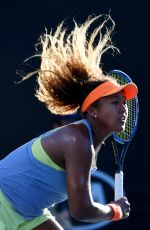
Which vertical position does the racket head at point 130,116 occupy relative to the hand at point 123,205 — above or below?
above

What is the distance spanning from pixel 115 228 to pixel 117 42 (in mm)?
1408

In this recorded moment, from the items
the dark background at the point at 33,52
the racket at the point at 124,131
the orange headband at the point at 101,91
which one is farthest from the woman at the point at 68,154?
the dark background at the point at 33,52

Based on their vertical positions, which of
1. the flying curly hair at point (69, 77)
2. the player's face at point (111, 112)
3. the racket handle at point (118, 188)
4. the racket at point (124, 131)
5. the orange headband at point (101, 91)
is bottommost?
the racket handle at point (118, 188)

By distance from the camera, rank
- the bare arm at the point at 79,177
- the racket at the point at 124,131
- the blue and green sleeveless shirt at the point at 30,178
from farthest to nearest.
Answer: the racket at the point at 124,131, the blue and green sleeveless shirt at the point at 30,178, the bare arm at the point at 79,177

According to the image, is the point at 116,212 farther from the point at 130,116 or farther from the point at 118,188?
the point at 130,116

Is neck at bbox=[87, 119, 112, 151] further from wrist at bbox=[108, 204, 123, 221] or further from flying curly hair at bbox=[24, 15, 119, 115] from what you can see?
wrist at bbox=[108, 204, 123, 221]

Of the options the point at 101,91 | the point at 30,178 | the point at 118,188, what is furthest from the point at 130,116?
the point at 30,178

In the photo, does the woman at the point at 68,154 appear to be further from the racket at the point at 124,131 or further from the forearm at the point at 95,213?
the racket at the point at 124,131

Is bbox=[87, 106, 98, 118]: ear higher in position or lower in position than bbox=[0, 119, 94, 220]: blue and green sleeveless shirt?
higher

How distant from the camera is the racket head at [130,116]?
354 centimetres

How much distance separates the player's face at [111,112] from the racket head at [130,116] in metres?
0.45

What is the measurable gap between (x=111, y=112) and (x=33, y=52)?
6.96ft

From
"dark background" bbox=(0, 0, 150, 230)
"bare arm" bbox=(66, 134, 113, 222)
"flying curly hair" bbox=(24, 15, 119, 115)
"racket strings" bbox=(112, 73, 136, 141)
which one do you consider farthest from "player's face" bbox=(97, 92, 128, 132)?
"dark background" bbox=(0, 0, 150, 230)

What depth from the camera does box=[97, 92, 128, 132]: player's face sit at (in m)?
3.05
